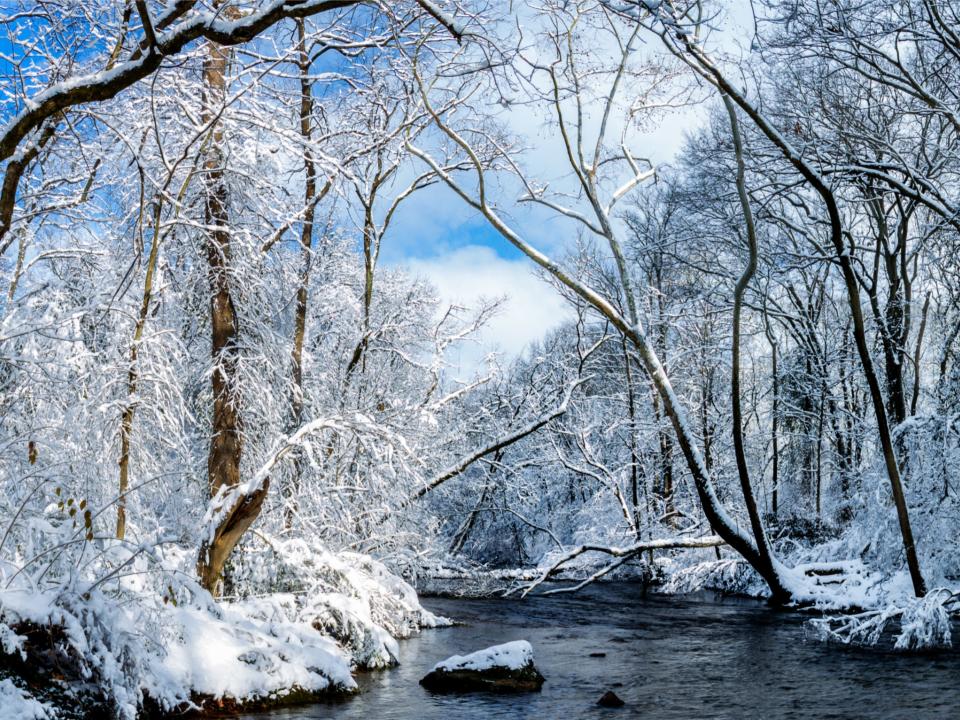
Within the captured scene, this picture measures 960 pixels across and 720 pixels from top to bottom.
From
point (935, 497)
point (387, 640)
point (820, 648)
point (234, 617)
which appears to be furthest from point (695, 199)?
point (234, 617)

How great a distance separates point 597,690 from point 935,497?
23.9 ft

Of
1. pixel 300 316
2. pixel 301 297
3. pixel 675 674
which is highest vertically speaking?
pixel 301 297

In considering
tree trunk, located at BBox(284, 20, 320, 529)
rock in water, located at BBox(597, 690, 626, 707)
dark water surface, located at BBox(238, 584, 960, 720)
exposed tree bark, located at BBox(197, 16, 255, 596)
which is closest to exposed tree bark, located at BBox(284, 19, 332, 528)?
tree trunk, located at BBox(284, 20, 320, 529)

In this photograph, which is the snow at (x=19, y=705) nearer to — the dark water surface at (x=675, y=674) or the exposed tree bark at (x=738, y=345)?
the dark water surface at (x=675, y=674)

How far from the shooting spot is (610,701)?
8398 mm

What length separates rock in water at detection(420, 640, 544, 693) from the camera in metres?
9.24

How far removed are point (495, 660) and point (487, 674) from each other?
0.61ft

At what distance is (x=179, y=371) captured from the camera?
35.4ft

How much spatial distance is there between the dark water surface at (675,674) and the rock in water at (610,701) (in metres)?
0.11

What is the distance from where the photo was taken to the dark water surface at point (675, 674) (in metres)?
7.98

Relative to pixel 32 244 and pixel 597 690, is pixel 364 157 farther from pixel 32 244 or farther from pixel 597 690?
pixel 597 690

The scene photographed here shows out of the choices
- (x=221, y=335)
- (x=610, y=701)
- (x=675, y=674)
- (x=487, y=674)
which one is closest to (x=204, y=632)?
(x=487, y=674)

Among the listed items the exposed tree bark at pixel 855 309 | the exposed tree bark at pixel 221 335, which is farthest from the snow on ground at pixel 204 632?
the exposed tree bark at pixel 855 309

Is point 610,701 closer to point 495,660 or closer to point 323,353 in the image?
point 495,660
